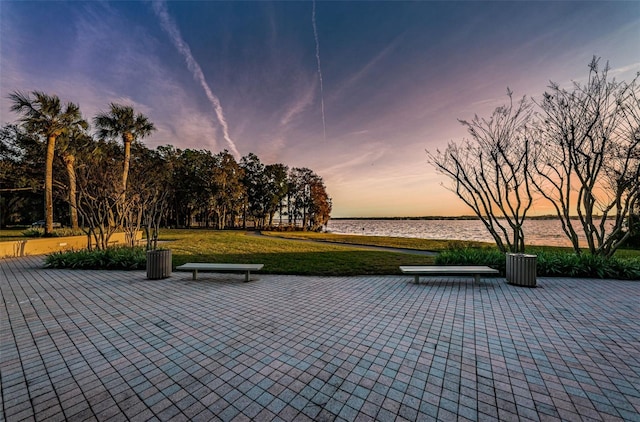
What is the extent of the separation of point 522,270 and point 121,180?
58.6 ft

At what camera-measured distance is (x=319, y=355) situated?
10.6ft

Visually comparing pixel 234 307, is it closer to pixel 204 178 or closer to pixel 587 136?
pixel 587 136

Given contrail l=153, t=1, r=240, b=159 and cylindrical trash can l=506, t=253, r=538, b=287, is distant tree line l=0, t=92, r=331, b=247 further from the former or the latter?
cylindrical trash can l=506, t=253, r=538, b=287

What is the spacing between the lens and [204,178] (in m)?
39.6

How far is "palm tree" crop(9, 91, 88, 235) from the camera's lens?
16.3 meters

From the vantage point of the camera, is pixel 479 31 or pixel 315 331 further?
pixel 479 31

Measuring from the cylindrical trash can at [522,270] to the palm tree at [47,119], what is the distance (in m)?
24.6

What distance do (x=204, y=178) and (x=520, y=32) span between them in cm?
4012

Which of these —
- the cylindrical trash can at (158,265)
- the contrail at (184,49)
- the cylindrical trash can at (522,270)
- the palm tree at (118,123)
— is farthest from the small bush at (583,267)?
the palm tree at (118,123)

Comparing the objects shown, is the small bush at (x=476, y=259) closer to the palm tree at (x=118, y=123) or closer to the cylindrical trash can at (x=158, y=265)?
the cylindrical trash can at (x=158, y=265)

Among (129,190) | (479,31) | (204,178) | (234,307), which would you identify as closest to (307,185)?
(204,178)

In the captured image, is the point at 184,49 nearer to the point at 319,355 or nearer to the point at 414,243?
the point at 319,355

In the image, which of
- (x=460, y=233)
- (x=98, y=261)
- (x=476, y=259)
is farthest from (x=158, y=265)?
(x=460, y=233)

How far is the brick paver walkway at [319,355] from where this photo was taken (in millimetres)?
2318
